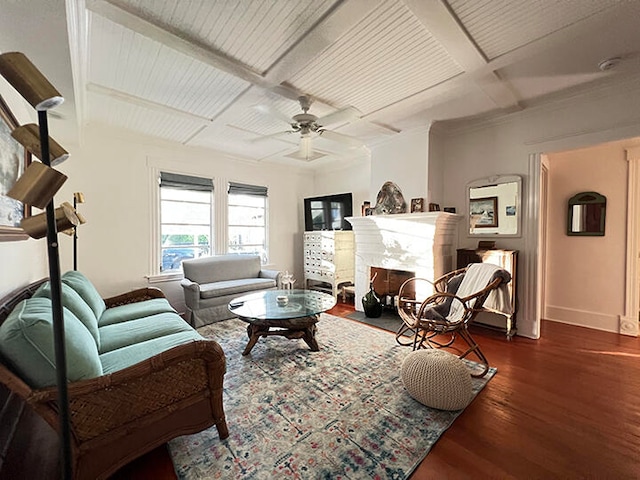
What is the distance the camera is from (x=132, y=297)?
2.92 m

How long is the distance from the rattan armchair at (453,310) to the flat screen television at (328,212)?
2.16 metres

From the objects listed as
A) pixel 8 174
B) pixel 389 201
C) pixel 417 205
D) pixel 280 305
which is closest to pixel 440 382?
pixel 280 305

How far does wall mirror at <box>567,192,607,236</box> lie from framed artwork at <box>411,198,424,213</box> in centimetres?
Answer: 200

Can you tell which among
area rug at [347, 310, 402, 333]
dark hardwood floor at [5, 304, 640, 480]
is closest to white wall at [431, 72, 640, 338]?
dark hardwood floor at [5, 304, 640, 480]

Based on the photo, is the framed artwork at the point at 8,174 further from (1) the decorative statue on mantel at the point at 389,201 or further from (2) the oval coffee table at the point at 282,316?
(1) the decorative statue on mantel at the point at 389,201

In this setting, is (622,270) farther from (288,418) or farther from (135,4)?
(135,4)

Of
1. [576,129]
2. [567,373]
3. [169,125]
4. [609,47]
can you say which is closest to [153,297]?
[169,125]

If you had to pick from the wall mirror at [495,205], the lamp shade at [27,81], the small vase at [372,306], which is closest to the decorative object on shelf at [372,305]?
the small vase at [372,306]

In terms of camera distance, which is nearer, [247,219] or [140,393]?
[140,393]

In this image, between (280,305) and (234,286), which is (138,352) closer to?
(280,305)

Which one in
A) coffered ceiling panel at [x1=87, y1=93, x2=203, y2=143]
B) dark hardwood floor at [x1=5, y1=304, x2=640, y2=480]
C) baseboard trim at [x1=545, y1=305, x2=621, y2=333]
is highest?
coffered ceiling panel at [x1=87, y1=93, x2=203, y2=143]

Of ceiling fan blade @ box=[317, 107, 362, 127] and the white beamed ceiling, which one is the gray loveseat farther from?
ceiling fan blade @ box=[317, 107, 362, 127]

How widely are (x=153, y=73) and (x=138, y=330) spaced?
2.14 m

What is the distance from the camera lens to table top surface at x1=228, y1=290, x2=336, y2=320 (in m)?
2.55
